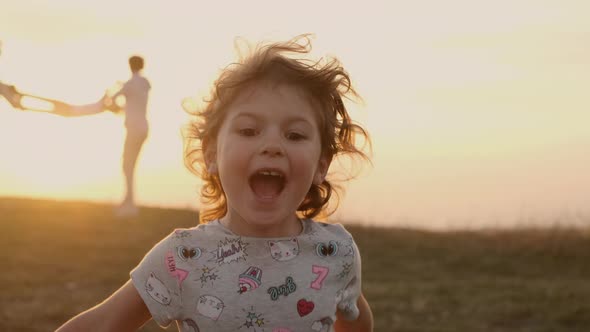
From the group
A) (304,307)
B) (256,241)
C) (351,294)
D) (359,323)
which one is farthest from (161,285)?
(359,323)

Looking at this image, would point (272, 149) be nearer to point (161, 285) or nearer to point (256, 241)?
point (256, 241)

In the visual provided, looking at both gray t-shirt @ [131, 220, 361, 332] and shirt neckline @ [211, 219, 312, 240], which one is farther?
shirt neckline @ [211, 219, 312, 240]

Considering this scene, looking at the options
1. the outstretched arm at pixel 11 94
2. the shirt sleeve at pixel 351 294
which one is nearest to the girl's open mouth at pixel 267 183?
the shirt sleeve at pixel 351 294

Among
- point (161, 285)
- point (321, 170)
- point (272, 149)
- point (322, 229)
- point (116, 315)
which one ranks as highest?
point (272, 149)

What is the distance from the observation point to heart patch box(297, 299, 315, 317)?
9.48 feet

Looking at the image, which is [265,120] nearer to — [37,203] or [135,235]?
[135,235]

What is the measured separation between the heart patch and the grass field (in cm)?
400

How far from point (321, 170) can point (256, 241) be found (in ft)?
1.37

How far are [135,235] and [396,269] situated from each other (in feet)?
10.2

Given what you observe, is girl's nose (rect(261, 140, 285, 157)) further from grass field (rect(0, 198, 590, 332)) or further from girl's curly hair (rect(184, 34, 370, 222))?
grass field (rect(0, 198, 590, 332))

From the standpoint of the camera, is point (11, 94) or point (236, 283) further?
point (11, 94)

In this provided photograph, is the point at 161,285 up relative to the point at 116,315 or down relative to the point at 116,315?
up

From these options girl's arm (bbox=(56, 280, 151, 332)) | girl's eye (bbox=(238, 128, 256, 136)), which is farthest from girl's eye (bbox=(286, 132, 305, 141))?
girl's arm (bbox=(56, 280, 151, 332))

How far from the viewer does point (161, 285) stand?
2908 millimetres
